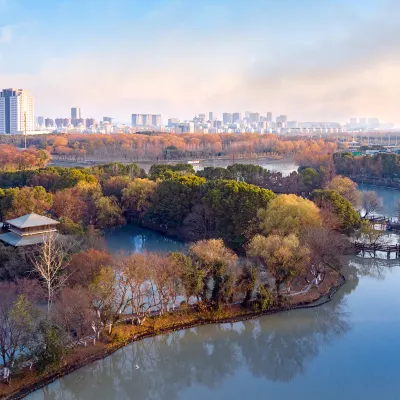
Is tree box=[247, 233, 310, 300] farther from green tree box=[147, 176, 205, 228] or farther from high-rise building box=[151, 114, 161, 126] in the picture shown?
high-rise building box=[151, 114, 161, 126]

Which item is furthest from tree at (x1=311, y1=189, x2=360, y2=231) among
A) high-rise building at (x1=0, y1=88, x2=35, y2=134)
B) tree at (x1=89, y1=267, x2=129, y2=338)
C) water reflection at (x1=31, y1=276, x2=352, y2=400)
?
high-rise building at (x1=0, y1=88, x2=35, y2=134)

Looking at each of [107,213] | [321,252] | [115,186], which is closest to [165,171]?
[115,186]

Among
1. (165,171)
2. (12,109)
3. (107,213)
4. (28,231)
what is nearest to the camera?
(28,231)

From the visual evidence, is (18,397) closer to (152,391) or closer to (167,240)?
(152,391)

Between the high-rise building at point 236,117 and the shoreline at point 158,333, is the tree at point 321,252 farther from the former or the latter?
the high-rise building at point 236,117

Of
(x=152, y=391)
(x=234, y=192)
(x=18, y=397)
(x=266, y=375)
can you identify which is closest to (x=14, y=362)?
(x=18, y=397)

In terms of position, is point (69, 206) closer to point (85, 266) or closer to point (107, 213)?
point (107, 213)
